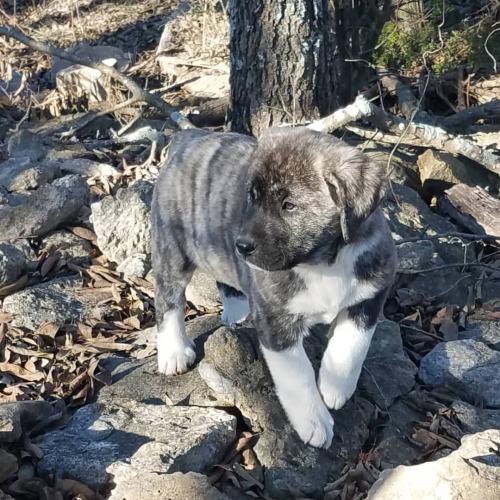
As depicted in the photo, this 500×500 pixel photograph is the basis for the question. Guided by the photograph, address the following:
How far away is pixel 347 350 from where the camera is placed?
13.9ft

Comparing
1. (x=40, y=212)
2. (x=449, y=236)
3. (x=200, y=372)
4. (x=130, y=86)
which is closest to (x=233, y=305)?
(x=200, y=372)

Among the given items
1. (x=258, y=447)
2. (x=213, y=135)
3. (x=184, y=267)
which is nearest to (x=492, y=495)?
(x=258, y=447)

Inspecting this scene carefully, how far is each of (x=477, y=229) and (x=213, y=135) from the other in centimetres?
259

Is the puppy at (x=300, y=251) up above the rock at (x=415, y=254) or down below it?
above

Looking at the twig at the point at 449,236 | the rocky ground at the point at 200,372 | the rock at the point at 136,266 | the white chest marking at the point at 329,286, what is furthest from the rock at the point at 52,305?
the twig at the point at 449,236

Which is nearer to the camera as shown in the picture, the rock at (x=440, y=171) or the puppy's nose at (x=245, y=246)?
the puppy's nose at (x=245, y=246)

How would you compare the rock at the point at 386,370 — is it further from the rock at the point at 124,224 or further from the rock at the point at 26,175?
the rock at the point at 26,175

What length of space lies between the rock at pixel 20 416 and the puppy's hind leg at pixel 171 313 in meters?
0.67

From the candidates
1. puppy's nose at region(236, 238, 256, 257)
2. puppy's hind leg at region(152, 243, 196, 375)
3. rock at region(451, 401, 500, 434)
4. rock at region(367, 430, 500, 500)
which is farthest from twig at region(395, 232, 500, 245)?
rock at region(367, 430, 500, 500)

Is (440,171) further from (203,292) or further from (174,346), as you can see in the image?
(174,346)

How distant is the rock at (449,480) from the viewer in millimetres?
3381

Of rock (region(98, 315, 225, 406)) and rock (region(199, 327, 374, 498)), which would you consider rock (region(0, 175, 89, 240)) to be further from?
rock (region(199, 327, 374, 498))

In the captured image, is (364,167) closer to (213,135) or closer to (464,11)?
(213,135)

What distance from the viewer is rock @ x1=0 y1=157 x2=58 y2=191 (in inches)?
279
